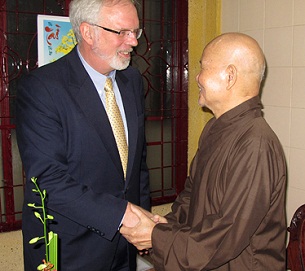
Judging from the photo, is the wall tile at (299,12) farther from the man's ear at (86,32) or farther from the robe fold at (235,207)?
the man's ear at (86,32)

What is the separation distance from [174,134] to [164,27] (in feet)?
2.87

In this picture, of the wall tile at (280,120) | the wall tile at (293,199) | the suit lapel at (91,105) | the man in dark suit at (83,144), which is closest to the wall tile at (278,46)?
the wall tile at (280,120)

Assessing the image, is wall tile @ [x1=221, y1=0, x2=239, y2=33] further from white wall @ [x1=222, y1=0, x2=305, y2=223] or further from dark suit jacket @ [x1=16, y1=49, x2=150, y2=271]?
dark suit jacket @ [x1=16, y1=49, x2=150, y2=271]

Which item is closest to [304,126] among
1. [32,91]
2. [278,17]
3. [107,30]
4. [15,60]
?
[278,17]

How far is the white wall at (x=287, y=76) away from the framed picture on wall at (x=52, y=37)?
132 centimetres

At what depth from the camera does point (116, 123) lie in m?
1.87

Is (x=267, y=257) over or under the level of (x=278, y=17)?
under

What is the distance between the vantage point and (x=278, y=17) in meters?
2.73

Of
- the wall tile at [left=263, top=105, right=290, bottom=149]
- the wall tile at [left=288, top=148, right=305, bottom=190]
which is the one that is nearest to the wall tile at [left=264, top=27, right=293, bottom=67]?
the wall tile at [left=263, top=105, right=290, bottom=149]

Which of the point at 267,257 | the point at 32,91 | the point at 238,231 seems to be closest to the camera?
the point at 238,231

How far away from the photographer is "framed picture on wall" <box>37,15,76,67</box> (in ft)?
9.00

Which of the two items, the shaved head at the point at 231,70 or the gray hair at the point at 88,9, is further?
the gray hair at the point at 88,9

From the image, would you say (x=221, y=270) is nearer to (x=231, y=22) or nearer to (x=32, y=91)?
(x=32, y=91)

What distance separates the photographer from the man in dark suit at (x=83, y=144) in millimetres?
1688
